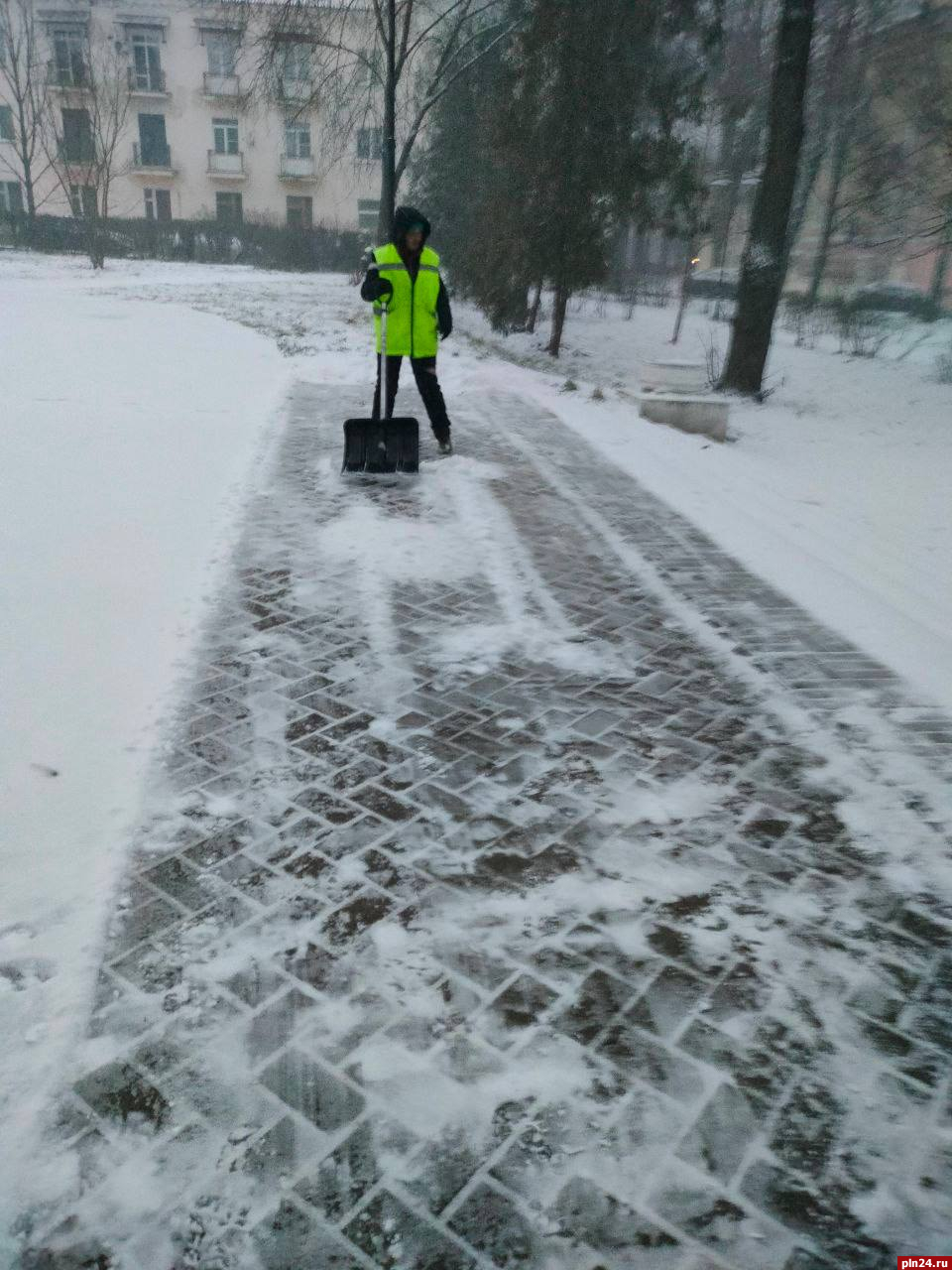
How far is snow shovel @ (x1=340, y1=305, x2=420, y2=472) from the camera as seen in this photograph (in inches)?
273

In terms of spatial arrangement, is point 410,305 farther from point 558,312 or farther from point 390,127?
point 390,127

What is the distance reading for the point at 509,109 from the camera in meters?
14.6

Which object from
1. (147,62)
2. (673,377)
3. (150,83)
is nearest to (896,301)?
(673,377)

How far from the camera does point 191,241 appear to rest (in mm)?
39094

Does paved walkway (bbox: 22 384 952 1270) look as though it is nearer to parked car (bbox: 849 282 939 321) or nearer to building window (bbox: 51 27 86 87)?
parked car (bbox: 849 282 939 321)

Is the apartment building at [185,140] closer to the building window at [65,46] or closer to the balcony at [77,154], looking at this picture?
the building window at [65,46]

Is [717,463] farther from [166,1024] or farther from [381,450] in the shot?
[166,1024]

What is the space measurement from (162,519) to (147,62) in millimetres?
49440

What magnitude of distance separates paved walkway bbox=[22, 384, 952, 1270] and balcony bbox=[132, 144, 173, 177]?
48863 mm

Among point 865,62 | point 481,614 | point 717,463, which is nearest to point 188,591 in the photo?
point 481,614

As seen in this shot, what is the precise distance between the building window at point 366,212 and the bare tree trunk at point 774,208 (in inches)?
1579

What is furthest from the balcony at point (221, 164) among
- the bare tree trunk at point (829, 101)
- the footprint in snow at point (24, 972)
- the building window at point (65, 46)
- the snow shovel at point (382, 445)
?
the footprint in snow at point (24, 972)

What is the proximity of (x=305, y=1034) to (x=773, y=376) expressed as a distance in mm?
14864

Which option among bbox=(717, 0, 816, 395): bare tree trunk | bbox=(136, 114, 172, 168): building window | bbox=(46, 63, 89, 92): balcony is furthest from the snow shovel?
bbox=(136, 114, 172, 168): building window
